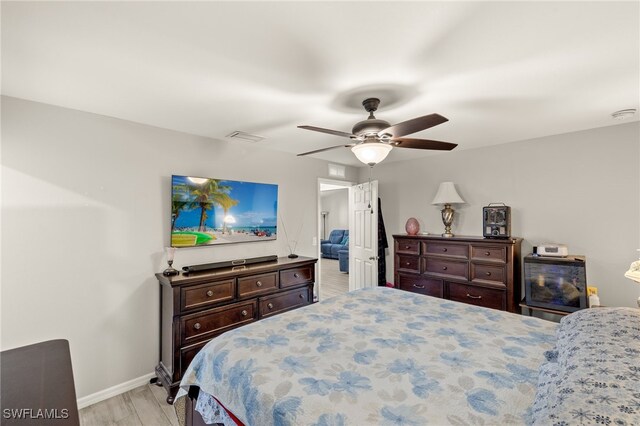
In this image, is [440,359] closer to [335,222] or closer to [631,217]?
[631,217]

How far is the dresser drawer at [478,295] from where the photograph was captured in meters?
3.23

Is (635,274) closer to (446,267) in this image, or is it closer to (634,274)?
(634,274)

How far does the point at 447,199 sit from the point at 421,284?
1212mm

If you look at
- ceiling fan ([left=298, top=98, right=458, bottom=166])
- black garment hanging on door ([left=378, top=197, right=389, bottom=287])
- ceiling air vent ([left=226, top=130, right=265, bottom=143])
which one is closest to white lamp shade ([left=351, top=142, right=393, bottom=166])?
ceiling fan ([left=298, top=98, right=458, bottom=166])

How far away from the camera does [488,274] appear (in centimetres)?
331

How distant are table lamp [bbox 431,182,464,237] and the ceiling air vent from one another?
8.25 feet

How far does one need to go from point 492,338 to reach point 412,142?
141 cm

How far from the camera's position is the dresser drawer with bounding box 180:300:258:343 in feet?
8.34

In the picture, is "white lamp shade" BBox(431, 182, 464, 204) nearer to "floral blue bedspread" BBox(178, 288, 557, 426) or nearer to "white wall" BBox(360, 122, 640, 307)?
"white wall" BBox(360, 122, 640, 307)

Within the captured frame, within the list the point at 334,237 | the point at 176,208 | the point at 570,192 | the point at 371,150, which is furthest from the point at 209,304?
the point at 334,237

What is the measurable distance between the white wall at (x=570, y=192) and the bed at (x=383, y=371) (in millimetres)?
1888

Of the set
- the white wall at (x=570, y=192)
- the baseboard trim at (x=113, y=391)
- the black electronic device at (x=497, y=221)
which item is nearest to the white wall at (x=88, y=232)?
the baseboard trim at (x=113, y=391)

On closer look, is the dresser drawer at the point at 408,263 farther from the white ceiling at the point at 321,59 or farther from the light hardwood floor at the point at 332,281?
the white ceiling at the point at 321,59

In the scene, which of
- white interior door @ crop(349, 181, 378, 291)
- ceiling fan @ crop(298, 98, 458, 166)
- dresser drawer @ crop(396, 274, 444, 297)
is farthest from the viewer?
white interior door @ crop(349, 181, 378, 291)
